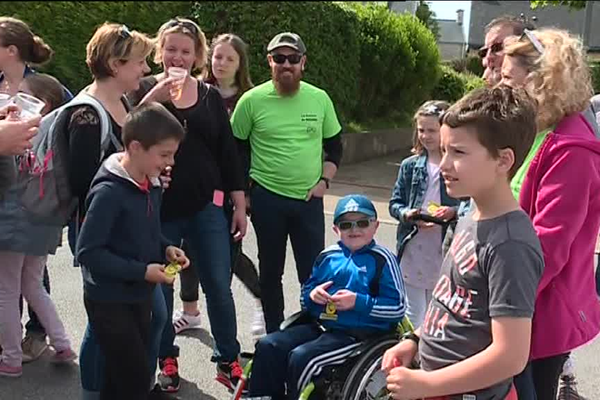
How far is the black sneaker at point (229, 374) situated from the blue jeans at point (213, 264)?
0.03 meters

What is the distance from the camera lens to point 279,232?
4777 mm

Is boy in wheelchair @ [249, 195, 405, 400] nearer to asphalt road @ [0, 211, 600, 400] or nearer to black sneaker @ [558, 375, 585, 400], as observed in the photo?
asphalt road @ [0, 211, 600, 400]

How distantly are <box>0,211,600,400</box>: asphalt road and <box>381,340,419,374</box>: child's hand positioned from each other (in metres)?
1.42

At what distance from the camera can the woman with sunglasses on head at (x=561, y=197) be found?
8.79 feet

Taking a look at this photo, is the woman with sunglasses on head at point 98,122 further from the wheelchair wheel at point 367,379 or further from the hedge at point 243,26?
the hedge at point 243,26

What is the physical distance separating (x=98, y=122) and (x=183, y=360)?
6.28 feet

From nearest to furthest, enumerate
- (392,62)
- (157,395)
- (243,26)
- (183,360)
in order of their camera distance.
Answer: (157,395)
(183,360)
(243,26)
(392,62)

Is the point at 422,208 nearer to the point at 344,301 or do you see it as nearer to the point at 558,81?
the point at 344,301

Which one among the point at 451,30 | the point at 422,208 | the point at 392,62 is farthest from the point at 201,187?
the point at 451,30

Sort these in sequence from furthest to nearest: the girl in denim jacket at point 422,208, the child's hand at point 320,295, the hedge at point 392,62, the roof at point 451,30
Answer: the roof at point 451,30, the hedge at point 392,62, the girl in denim jacket at point 422,208, the child's hand at point 320,295

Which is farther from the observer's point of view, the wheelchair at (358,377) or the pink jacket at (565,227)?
the wheelchair at (358,377)

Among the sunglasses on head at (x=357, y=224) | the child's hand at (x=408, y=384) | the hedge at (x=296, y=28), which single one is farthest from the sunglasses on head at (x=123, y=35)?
the hedge at (x=296, y=28)

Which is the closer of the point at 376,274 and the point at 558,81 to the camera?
the point at 558,81

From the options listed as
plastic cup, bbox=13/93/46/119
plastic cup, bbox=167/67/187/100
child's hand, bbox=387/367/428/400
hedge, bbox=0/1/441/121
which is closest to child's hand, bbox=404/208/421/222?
plastic cup, bbox=167/67/187/100
